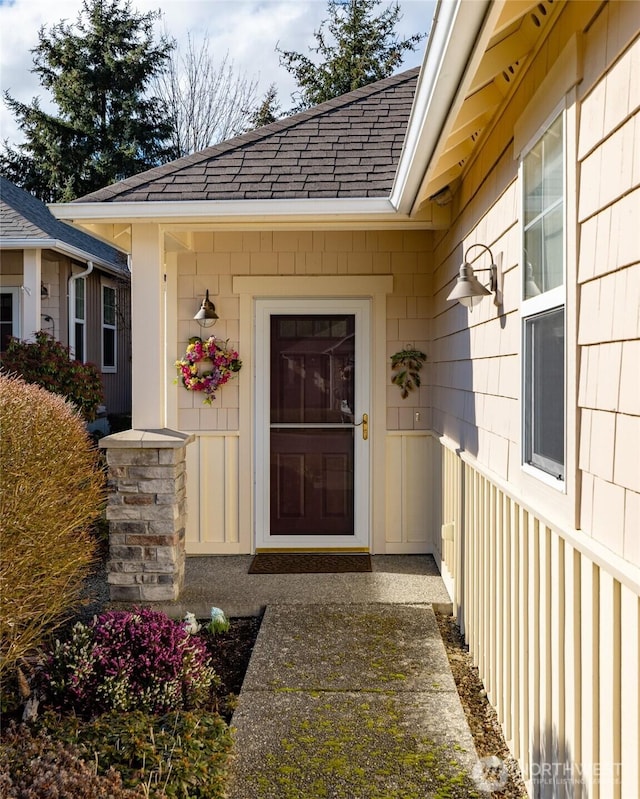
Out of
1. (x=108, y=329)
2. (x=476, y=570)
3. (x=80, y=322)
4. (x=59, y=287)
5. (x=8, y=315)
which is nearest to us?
(x=476, y=570)

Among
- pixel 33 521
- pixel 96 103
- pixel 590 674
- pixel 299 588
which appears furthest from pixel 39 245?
pixel 96 103

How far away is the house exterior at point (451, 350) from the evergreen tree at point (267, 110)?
35.9 feet

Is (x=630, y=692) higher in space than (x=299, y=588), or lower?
higher

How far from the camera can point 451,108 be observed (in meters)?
2.75

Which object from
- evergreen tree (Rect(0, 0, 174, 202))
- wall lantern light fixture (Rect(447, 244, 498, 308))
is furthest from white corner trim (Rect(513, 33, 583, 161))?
evergreen tree (Rect(0, 0, 174, 202))

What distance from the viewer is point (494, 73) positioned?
2.84m

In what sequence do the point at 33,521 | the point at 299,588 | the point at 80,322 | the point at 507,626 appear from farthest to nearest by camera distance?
the point at 80,322, the point at 299,588, the point at 33,521, the point at 507,626

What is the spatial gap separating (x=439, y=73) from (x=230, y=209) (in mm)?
2334

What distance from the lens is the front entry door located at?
561cm

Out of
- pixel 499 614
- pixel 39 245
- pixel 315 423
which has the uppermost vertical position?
pixel 39 245

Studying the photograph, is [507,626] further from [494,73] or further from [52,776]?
[494,73]

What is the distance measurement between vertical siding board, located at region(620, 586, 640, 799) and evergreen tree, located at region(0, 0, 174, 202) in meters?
17.0

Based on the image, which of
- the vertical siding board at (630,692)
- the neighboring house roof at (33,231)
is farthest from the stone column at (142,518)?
the neighboring house roof at (33,231)

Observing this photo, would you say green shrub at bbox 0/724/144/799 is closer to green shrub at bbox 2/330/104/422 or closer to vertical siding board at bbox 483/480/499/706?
vertical siding board at bbox 483/480/499/706
